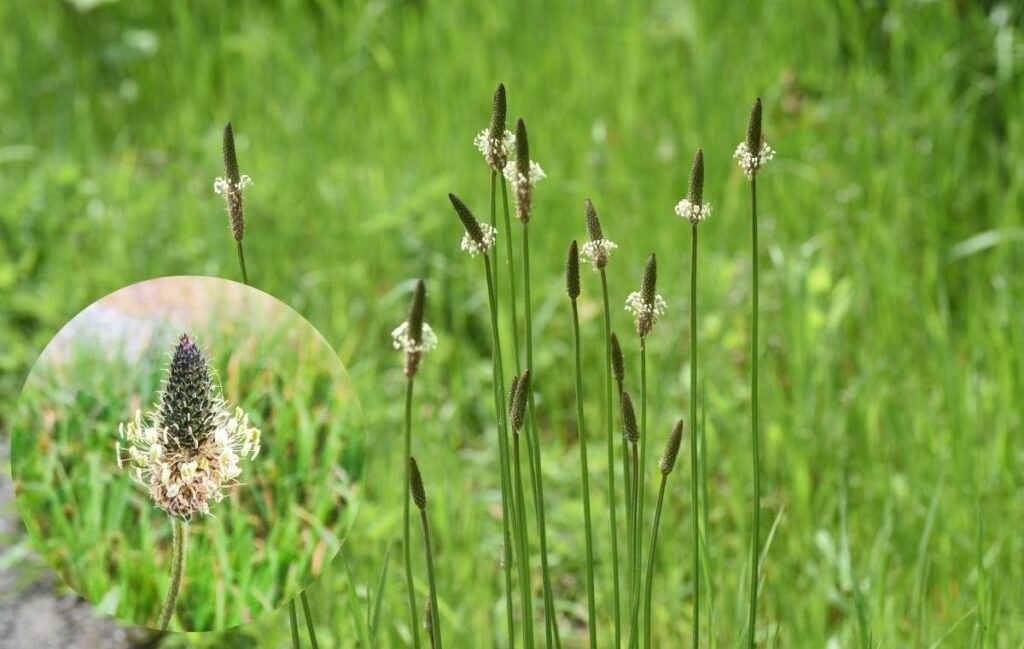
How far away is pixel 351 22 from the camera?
13.7 ft

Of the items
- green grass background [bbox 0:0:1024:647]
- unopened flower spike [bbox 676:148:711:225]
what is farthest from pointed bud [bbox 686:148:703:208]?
green grass background [bbox 0:0:1024:647]

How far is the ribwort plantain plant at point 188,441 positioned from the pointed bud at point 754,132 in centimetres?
51

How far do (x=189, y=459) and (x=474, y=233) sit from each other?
320 millimetres

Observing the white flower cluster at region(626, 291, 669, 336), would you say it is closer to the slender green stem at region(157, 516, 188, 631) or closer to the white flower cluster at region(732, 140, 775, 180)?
the white flower cluster at region(732, 140, 775, 180)

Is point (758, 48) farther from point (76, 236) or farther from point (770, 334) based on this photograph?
point (76, 236)

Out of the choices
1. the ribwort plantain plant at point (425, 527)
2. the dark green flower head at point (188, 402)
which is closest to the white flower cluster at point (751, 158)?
the ribwort plantain plant at point (425, 527)

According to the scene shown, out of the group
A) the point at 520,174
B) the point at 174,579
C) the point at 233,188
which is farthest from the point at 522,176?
the point at 174,579

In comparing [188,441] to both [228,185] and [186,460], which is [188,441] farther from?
[228,185]

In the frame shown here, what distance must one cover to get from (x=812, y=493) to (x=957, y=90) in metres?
1.69

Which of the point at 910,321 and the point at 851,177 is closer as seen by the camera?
the point at 910,321

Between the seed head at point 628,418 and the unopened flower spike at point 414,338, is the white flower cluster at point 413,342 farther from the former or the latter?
the seed head at point 628,418

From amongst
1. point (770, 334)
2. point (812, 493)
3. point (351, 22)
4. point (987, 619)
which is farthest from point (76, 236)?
point (987, 619)

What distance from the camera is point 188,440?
97 cm

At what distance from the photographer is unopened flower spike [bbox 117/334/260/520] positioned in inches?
37.8
